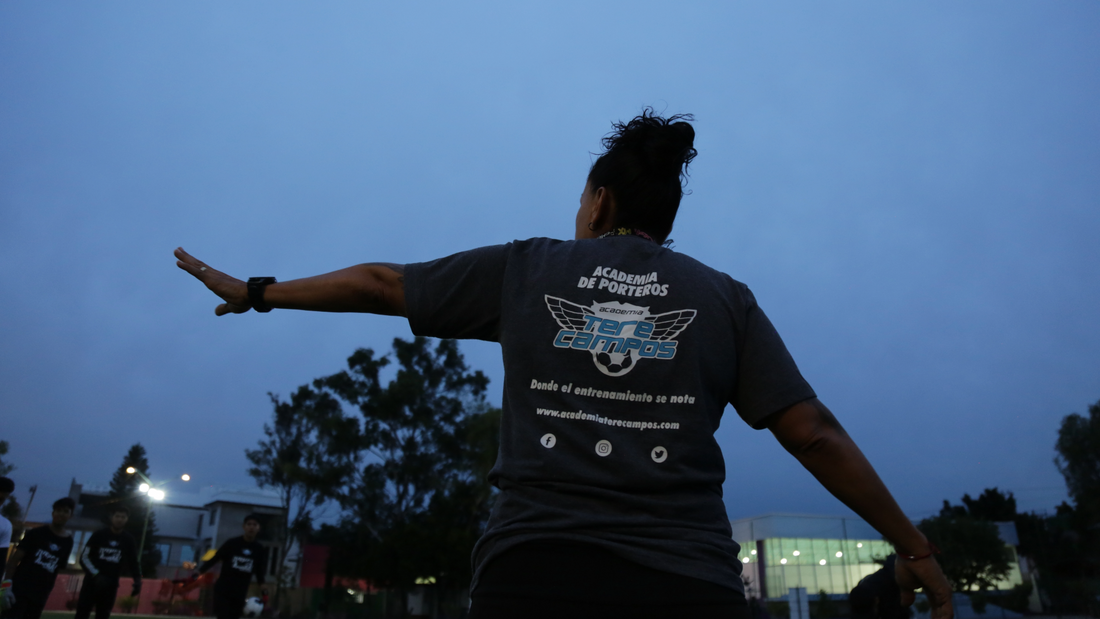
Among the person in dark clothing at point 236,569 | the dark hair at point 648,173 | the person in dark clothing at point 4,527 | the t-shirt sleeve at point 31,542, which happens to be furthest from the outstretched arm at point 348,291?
the t-shirt sleeve at point 31,542

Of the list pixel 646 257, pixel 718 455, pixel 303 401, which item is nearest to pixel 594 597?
pixel 718 455

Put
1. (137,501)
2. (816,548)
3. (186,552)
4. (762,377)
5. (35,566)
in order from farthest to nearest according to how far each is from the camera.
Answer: (137,501)
(186,552)
(816,548)
(35,566)
(762,377)

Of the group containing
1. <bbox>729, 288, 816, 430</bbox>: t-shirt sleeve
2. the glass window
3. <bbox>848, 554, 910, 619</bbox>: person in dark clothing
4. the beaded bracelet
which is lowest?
<bbox>848, 554, 910, 619</bbox>: person in dark clothing

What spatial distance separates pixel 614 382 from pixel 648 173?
0.59m

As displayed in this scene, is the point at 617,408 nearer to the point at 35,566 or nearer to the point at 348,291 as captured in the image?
the point at 348,291

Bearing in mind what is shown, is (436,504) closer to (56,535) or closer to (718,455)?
(56,535)

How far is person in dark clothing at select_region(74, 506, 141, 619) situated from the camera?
8.11 metres

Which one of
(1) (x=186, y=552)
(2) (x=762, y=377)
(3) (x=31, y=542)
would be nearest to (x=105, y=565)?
(3) (x=31, y=542)

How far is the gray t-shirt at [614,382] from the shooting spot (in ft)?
4.27

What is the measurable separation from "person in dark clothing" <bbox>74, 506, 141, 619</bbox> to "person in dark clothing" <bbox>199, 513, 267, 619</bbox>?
853 millimetres

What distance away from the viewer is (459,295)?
1.52 metres

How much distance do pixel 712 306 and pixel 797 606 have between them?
1064 inches

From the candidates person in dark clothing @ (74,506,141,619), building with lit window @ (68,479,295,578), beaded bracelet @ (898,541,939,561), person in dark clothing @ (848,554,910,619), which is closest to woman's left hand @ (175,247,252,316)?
beaded bracelet @ (898,541,939,561)

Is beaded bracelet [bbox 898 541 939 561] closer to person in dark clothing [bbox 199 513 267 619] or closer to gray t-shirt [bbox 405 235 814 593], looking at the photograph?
gray t-shirt [bbox 405 235 814 593]
